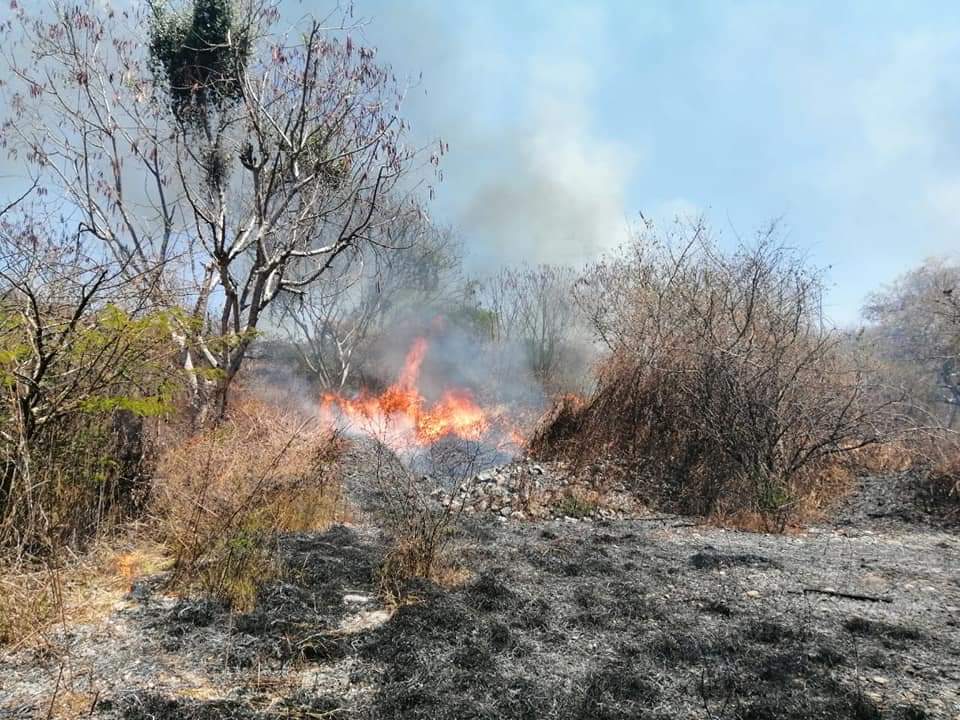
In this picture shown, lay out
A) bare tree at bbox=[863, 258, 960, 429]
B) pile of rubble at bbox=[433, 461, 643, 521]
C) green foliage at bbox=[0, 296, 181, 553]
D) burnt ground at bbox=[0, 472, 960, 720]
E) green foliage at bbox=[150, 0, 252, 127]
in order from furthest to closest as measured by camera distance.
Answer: bare tree at bbox=[863, 258, 960, 429] → green foliage at bbox=[150, 0, 252, 127] → pile of rubble at bbox=[433, 461, 643, 521] → green foliage at bbox=[0, 296, 181, 553] → burnt ground at bbox=[0, 472, 960, 720]

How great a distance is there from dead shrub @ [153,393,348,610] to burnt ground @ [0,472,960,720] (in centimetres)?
23

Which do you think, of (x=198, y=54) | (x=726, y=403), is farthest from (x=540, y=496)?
(x=198, y=54)

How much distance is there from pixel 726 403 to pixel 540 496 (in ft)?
9.89

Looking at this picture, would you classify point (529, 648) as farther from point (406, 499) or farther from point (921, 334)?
point (921, 334)

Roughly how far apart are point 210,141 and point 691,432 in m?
9.79

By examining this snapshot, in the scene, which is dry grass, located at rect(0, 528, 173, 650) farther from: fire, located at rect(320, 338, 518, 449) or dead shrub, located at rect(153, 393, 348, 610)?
fire, located at rect(320, 338, 518, 449)

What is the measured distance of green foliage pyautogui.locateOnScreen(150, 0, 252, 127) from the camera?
10383 millimetres

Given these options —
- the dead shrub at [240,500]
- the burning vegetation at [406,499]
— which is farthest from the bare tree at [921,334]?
the dead shrub at [240,500]

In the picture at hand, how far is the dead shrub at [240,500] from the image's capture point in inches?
159

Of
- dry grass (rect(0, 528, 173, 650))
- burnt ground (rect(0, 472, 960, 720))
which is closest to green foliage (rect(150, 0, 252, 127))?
dry grass (rect(0, 528, 173, 650))

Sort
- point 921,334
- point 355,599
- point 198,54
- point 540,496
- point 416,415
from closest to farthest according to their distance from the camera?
point 355,599 < point 540,496 < point 198,54 < point 416,415 < point 921,334

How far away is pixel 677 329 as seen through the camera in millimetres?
10359

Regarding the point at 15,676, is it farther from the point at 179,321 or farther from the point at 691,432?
the point at 691,432

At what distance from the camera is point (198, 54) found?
10797 mm
